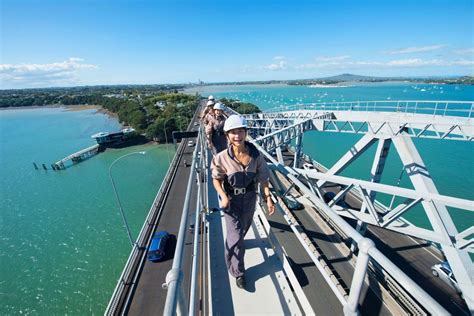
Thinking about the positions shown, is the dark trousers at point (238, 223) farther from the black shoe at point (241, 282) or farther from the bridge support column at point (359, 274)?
the bridge support column at point (359, 274)

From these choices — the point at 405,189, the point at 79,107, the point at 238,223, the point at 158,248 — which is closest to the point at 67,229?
the point at 158,248

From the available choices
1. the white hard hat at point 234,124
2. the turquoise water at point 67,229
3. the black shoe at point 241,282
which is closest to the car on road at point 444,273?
the black shoe at point 241,282

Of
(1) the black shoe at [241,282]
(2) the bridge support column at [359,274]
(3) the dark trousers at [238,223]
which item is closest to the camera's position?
(2) the bridge support column at [359,274]

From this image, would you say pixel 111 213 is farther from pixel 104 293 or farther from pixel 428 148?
pixel 428 148

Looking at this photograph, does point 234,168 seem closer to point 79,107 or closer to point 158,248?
point 158,248

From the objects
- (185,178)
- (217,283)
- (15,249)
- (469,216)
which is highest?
(217,283)

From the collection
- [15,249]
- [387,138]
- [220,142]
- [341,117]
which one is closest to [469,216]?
[341,117]

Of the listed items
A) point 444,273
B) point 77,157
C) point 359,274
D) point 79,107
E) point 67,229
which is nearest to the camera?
point 359,274
